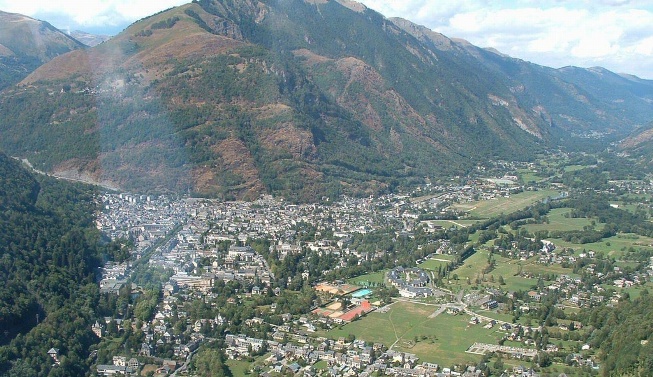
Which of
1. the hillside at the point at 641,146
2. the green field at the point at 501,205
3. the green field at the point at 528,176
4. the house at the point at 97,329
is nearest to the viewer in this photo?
the house at the point at 97,329

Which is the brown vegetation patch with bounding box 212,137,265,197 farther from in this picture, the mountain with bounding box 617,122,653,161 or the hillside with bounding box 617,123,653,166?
the mountain with bounding box 617,122,653,161

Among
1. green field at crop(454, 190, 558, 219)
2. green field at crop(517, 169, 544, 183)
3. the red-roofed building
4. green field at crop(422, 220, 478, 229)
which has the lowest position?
the red-roofed building

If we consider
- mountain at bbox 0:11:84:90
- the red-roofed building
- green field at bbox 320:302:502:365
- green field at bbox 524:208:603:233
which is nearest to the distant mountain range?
green field at bbox 524:208:603:233

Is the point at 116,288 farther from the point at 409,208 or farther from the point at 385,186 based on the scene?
the point at 385,186

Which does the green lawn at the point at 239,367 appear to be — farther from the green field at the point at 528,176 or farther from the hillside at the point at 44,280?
the green field at the point at 528,176

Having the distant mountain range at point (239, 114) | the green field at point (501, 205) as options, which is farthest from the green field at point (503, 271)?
the distant mountain range at point (239, 114)

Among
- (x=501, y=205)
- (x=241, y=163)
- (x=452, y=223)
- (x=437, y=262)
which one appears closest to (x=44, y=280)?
(x=437, y=262)

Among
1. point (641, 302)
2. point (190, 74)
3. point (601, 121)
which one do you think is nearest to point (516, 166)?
point (190, 74)
